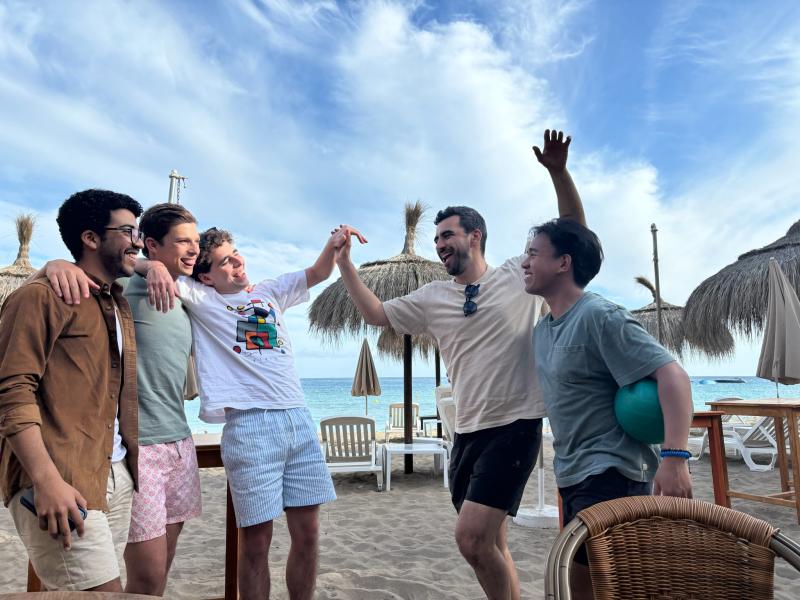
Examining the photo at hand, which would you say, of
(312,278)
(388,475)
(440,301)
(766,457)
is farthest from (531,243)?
(766,457)

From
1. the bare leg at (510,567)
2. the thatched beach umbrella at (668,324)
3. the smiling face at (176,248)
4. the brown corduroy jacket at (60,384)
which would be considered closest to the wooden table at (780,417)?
the bare leg at (510,567)

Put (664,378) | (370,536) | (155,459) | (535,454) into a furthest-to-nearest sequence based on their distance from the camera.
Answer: (370,536)
(535,454)
(155,459)
(664,378)

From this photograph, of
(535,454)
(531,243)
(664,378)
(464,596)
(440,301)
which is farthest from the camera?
(464,596)

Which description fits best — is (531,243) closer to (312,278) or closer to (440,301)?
A: (440,301)

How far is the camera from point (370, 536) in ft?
14.7

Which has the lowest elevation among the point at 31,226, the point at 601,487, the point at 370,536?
the point at 370,536

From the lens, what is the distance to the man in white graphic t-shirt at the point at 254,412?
196 centimetres

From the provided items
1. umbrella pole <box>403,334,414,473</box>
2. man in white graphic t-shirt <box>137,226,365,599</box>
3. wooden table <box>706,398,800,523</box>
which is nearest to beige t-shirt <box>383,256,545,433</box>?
man in white graphic t-shirt <box>137,226,365,599</box>

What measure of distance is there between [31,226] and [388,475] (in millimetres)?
8931

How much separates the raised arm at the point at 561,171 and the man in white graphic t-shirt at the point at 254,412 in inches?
48.8

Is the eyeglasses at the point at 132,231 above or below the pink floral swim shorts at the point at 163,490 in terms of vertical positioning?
above

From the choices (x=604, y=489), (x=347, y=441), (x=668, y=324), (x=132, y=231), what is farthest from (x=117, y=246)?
(x=668, y=324)

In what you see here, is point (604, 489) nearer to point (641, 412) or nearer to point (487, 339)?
point (641, 412)

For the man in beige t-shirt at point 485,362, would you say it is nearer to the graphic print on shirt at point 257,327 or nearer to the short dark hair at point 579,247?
the short dark hair at point 579,247
